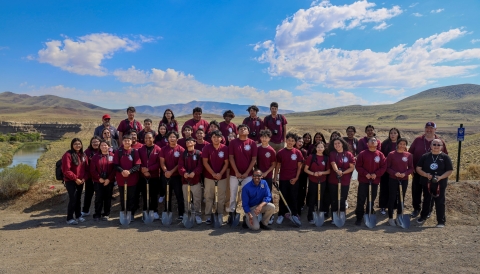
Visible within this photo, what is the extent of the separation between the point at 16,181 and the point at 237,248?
8144mm

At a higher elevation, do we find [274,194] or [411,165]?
[411,165]

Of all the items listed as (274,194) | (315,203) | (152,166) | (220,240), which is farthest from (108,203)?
(315,203)

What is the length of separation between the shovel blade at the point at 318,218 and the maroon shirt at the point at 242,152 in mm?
2028

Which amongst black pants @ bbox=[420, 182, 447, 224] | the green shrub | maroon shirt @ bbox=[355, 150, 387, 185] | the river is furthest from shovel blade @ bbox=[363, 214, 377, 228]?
the river

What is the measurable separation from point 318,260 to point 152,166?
4.47 meters

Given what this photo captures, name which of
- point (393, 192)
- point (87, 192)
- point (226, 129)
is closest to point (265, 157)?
point (226, 129)

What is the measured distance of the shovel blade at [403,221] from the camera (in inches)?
277

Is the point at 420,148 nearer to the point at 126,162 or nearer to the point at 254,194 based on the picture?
the point at 254,194

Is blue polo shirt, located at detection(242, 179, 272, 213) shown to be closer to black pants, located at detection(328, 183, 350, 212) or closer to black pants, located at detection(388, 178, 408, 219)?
black pants, located at detection(328, 183, 350, 212)

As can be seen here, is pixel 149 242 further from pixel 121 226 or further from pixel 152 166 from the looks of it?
pixel 152 166

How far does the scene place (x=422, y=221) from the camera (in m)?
7.32

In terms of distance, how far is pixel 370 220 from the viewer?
719cm

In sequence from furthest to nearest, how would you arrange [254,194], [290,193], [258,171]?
[290,193]
[254,194]
[258,171]

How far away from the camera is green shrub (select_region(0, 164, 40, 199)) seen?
31.9ft
